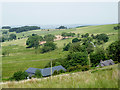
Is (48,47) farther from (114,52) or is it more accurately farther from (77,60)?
(114,52)

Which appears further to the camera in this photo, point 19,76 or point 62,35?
point 62,35

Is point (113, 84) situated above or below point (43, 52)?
above

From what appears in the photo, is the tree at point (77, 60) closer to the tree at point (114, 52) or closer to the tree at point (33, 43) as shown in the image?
the tree at point (114, 52)

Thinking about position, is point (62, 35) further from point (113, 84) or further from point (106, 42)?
point (113, 84)

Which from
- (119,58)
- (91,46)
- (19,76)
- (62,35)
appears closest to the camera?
(19,76)

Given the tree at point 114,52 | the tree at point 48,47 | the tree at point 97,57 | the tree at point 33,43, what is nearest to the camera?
the tree at point 97,57

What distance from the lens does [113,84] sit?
2244 millimetres

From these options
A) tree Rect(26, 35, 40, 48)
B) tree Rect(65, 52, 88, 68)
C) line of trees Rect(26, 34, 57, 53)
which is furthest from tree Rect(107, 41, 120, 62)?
tree Rect(26, 35, 40, 48)

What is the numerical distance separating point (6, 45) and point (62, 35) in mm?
40930

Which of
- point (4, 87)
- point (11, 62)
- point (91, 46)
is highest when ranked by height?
point (4, 87)

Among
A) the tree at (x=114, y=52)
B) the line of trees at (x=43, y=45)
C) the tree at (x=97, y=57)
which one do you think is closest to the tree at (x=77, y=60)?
the tree at (x=97, y=57)

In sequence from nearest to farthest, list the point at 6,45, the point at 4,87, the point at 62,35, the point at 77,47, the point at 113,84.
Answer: the point at 113,84, the point at 4,87, the point at 77,47, the point at 6,45, the point at 62,35

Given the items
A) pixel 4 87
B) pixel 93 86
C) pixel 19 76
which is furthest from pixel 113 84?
pixel 19 76

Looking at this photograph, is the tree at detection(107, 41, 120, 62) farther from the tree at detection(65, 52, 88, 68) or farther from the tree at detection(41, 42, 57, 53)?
the tree at detection(41, 42, 57, 53)
